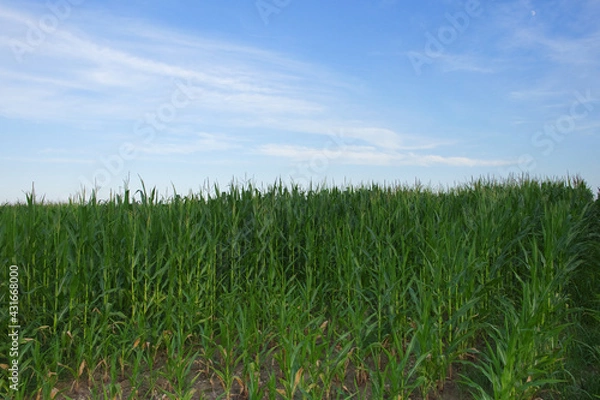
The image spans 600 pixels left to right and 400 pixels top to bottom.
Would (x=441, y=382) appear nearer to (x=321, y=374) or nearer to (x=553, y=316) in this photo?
(x=321, y=374)

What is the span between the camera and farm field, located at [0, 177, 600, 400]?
421 centimetres

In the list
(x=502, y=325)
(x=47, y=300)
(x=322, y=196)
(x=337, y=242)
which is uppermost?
(x=322, y=196)

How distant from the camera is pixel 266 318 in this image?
505 centimetres

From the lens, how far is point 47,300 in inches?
197

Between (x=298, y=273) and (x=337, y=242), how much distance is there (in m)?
0.96

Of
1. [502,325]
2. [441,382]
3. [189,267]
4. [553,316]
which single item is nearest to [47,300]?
[189,267]

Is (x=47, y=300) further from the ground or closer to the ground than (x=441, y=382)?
further from the ground

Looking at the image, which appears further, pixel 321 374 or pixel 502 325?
pixel 502 325

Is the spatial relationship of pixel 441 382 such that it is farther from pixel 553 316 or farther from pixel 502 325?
pixel 553 316

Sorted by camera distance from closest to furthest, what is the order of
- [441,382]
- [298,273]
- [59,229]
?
1. [441,382]
2. [59,229]
3. [298,273]

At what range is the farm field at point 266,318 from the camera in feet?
13.8

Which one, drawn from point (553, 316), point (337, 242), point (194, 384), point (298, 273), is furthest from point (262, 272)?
point (553, 316)

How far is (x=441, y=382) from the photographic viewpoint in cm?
439

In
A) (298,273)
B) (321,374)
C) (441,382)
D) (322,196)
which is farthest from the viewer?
(322,196)
